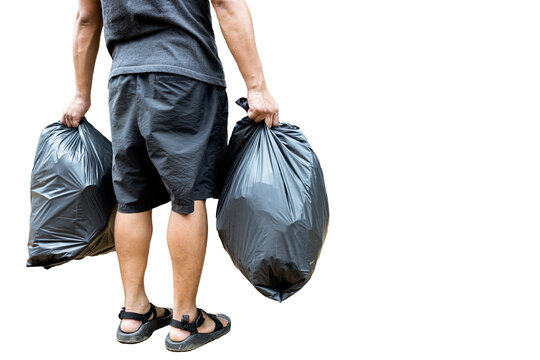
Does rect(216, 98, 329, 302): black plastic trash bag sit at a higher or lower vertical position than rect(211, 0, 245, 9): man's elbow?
lower

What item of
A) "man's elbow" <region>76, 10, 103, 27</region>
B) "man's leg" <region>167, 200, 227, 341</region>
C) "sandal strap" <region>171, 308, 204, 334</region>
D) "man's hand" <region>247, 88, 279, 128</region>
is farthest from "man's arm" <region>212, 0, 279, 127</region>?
"sandal strap" <region>171, 308, 204, 334</region>

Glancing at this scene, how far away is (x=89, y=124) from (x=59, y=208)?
0.46 meters

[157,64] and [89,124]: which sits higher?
[157,64]

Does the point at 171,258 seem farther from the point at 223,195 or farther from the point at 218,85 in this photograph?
the point at 218,85

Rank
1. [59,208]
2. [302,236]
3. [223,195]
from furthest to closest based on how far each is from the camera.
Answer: [59,208], [223,195], [302,236]

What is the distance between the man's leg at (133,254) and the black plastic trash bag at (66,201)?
133mm

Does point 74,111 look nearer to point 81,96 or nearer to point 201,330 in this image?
point 81,96

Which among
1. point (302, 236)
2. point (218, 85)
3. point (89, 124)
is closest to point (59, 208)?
point (89, 124)

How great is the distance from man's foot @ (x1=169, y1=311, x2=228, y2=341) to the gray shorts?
0.58 metres

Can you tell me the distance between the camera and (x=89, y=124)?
2619 millimetres

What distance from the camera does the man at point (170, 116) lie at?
2.19 metres

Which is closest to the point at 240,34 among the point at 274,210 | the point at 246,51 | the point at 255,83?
the point at 246,51

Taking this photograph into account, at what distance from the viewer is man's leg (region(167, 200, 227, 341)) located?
2.32m

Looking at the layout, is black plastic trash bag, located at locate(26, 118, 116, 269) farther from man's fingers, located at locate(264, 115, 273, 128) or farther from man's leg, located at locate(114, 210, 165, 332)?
man's fingers, located at locate(264, 115, 273, 128)
